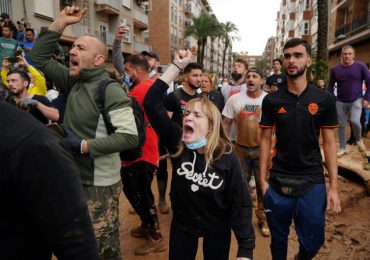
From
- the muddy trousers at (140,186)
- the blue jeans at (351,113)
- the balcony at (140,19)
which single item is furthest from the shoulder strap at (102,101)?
the balcony at (140,19)

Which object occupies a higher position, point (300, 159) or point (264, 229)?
point (300, 159)

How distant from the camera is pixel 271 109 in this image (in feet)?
10.0

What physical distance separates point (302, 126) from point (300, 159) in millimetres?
316

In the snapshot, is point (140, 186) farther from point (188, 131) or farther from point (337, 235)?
point (337, 235)

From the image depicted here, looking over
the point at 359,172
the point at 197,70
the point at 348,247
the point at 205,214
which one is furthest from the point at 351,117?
the point at 205,214

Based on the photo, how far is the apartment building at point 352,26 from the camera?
22.8 meters

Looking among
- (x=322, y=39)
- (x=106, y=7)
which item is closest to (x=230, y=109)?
(x=322, y=39)

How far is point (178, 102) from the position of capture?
4598mm

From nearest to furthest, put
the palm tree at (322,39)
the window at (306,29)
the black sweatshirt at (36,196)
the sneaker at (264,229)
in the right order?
the black sweatshirt at (36,196), the sneaker at (264,229), the palm tree at (322,39), the window at (306,29)

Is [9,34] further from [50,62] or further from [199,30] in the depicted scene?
[199,30]

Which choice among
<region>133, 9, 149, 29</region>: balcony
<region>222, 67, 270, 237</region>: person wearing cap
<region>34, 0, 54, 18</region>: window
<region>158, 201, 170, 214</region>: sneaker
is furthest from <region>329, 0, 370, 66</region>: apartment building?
<region>158, 201, 170, 214</region>: sneaker

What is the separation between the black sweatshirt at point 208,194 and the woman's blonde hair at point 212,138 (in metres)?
0.05

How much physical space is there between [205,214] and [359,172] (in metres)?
4.72

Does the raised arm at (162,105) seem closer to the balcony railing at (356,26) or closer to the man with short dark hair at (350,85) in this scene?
the man with short dark hair at (350,85)
